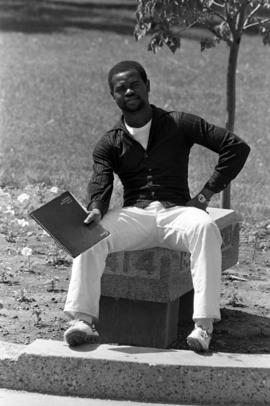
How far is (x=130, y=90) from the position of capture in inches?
213

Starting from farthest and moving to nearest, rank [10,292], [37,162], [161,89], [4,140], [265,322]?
[161,89]
[4,140]
[37,162]
[10,292]
[265,322]

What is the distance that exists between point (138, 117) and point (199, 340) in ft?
3.93

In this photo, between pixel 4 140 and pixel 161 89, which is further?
pixel 161 89

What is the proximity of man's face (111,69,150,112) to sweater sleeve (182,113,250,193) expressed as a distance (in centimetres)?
24

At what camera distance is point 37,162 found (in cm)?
990

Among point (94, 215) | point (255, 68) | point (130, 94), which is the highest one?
point (130, 94)

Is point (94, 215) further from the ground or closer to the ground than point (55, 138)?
further from the ground

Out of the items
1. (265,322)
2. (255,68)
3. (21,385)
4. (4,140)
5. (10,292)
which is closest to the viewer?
(21,385)

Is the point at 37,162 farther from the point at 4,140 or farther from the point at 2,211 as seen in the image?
the point at 2,211

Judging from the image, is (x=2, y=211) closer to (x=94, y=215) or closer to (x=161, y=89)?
(x=94, y=215)

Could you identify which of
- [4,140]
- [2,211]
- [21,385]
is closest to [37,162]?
[4,140]

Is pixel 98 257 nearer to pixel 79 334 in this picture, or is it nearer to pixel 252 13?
pixel 79 334

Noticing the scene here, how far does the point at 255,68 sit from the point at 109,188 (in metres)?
10.9

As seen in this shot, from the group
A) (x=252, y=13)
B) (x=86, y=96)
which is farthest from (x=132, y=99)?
(x=86, y=96)
